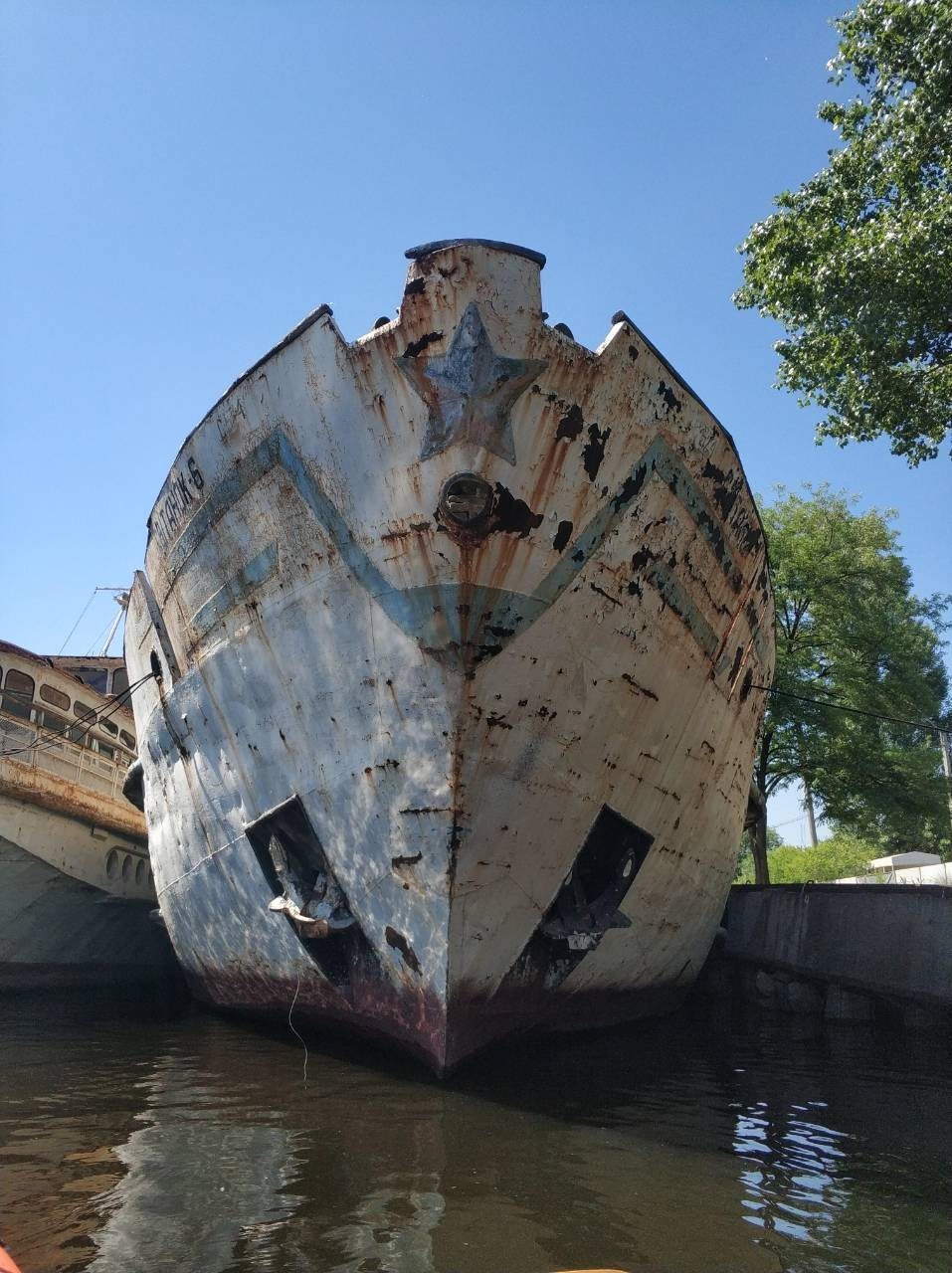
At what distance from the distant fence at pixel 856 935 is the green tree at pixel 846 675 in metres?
6.67

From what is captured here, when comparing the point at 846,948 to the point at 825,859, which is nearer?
the point at 846,948

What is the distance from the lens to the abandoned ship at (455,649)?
520cm

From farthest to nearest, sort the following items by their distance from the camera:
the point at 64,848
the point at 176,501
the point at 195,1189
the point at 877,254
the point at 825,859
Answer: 1. the point at 825,859
2. the point at 64,848
3. the point at 877,254
4. the point at 176,501
5. the point at 195,1189

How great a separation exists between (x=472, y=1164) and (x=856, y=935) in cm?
727

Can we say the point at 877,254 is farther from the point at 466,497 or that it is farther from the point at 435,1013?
the point at 435,1013

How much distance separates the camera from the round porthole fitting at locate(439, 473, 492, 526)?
16.8 feet

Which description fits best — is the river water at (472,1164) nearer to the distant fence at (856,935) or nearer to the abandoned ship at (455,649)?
the abandoned ship at (455,649)

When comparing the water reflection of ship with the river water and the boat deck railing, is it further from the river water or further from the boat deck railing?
the boat deck railing

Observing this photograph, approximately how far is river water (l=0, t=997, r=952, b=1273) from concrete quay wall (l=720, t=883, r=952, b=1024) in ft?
7.47

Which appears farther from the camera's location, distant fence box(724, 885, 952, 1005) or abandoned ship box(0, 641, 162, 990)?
abandoned ship box(0, 641, 162, 990)

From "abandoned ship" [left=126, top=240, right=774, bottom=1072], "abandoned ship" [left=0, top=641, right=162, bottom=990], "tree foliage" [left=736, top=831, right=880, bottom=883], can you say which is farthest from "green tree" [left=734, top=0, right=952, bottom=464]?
"tree foliage" [left=736, top=831, right=880, bottom=883]

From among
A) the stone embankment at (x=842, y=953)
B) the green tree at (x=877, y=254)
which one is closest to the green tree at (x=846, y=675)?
the stone embankment at (x=842, y=953)

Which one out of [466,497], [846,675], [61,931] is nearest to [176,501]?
[466,497]

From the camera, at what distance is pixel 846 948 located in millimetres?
9891
